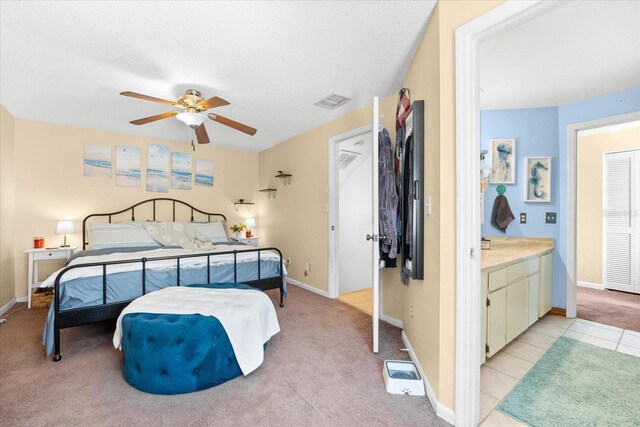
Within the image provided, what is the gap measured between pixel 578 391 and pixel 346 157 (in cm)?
359

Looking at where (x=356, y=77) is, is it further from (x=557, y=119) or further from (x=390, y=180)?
(x=557, y=119)

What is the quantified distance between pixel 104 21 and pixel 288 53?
49.0 inches

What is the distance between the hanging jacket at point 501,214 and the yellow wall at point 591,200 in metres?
1.77

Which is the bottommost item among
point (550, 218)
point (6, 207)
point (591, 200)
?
point (550, 218)

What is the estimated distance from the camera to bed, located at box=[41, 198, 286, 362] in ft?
7.23

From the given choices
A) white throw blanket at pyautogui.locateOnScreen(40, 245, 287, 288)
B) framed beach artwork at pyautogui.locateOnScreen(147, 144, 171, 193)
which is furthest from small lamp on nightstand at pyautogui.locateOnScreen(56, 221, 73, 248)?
framed beach artwork at pyautogui.locateOnScreen(147, 144, 171, 193)

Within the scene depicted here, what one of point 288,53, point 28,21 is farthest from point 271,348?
point 28,21

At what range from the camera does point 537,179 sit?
324cm

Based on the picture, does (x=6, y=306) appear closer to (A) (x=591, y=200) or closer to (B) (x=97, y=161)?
(B) (x=97, y=161)

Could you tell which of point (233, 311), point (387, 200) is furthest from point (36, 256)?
point (387, 200)

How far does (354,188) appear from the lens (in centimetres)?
468

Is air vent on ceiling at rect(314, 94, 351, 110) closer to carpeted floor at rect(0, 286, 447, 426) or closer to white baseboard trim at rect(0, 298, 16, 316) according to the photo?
carpeted floor at rect(0, 286, 447, 426)

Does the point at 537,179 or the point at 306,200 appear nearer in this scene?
the point at 537,179

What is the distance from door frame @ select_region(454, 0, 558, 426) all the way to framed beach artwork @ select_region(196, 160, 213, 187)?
4.54m
